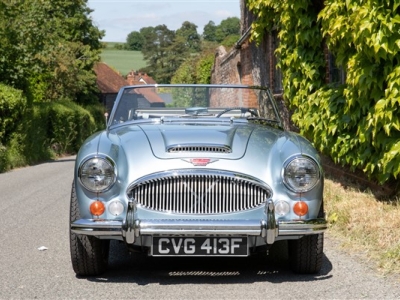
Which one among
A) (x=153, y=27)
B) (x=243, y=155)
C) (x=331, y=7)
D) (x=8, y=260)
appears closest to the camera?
(x=243, y=155)

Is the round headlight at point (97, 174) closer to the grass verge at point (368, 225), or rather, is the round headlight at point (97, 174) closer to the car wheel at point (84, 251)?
the car wheel at point (84, 251)

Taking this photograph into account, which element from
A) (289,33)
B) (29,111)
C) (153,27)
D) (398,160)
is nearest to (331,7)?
(398,160)

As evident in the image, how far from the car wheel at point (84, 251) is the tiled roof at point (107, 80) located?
64008 millimetres

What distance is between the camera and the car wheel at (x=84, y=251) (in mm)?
5105

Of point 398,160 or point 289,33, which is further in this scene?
point 289,33

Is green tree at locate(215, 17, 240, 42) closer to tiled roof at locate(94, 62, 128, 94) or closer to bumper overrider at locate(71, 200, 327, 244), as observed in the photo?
tiled roof at locate(94, 62, 128, 94)

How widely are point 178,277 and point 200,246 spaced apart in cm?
54

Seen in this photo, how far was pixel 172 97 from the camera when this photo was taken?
6.86 metres

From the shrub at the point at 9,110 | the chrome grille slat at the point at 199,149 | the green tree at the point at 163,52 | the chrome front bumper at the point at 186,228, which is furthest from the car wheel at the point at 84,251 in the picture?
the green tree at the point at 163,52

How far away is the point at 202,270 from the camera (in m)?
5.51

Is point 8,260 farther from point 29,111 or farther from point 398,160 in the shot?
point 29,111

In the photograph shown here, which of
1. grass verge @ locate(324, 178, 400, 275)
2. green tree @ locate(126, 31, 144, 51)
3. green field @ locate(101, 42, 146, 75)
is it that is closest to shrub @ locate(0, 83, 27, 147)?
grass verge @ locate(324, 178, 400, 275)

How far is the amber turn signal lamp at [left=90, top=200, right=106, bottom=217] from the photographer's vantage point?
4.92 metres

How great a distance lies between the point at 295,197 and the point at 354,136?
3720mm
